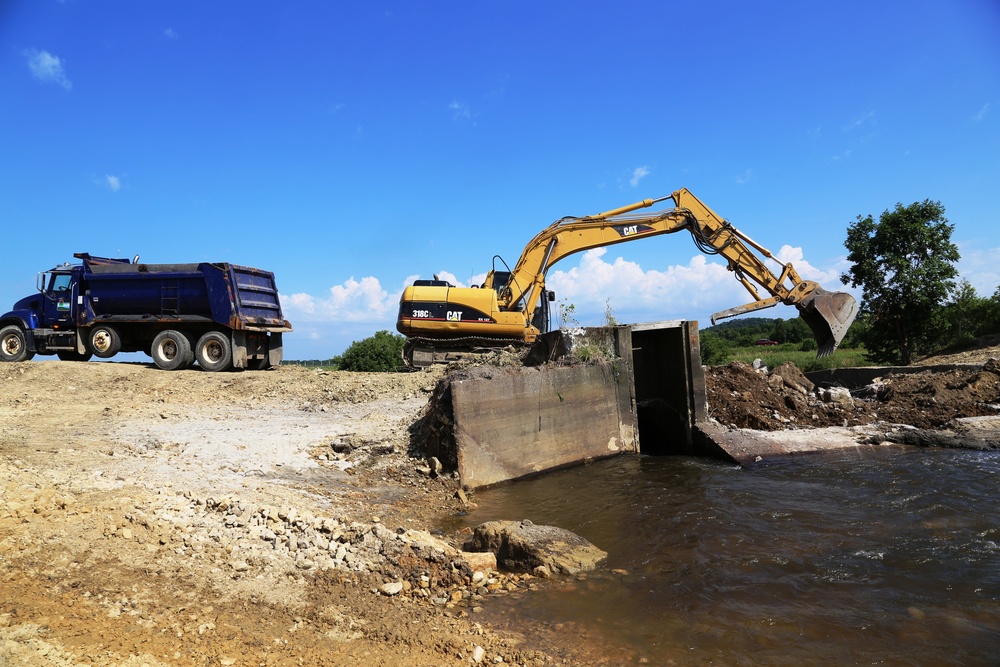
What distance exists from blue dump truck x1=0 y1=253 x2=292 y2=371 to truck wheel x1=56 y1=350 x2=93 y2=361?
0.07 feet

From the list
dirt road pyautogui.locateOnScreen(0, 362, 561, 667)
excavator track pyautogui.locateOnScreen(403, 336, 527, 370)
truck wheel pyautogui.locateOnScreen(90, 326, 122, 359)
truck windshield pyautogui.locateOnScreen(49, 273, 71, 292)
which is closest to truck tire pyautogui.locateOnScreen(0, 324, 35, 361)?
truck windshield pyautogui.locateOnScreen(49, 273, 71, 292)

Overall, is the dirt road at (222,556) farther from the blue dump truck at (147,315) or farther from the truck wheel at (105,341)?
the truck wheel at (105,341)

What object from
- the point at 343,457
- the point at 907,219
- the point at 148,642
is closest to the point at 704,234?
the point at 907,219

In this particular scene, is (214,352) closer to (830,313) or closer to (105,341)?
(105,341)

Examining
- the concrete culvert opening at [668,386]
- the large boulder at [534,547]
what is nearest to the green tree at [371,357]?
A: the concrete culvert opening at [668,386]

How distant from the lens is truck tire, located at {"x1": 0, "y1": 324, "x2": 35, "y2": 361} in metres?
15.5

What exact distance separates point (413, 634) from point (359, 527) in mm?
1519

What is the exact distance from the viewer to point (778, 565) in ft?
16.3

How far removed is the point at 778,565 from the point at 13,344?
61.3 feet

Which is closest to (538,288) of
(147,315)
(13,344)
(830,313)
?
(830,313)

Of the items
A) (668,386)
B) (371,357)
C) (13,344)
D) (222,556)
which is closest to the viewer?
(222,556)

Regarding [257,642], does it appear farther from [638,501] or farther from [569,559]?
[638,501]

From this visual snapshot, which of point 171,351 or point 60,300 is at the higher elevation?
point 60,300

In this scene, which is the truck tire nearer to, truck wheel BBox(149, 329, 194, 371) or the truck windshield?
the truck windshield
